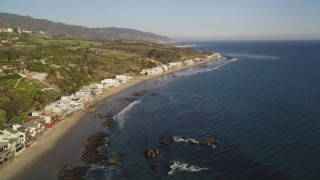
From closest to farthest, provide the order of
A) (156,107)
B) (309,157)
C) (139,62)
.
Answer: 1. (309,157)
2. (156,107)
3. (139,62)

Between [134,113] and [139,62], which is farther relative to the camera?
[139,62]

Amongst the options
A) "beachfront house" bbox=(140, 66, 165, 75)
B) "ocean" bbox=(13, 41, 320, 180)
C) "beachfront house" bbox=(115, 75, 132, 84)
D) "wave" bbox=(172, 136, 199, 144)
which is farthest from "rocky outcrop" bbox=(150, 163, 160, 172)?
"beachfront house" bbox=(140, 66, 165, 75)

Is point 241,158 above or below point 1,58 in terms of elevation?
below

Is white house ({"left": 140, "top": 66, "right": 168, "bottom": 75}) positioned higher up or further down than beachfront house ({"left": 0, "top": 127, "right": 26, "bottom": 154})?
higher up

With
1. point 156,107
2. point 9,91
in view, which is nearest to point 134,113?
point 156,107

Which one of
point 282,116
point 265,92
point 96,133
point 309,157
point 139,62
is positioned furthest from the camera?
point 139,62

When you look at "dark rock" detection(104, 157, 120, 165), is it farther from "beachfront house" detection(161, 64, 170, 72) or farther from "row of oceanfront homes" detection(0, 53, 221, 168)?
"beachfront house" detection(161, 64, 170, 72)

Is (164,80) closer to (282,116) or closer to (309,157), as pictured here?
(282,116)

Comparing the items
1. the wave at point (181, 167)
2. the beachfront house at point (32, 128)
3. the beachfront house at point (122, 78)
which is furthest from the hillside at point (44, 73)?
the wave at point (181, 167)
